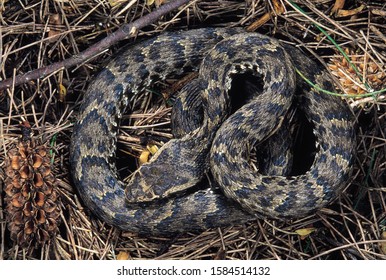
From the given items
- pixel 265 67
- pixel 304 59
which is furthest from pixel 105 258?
pixel 304 59

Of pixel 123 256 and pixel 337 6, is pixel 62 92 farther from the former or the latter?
pixel 337 6

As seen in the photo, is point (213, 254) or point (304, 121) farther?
point (304, 121)

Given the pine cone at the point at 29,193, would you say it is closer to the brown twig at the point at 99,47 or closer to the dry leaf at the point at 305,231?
the brown twig at the point at 99,47

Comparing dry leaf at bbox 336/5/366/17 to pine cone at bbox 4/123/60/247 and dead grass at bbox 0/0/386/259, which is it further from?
pine cone at bbox 4/123/60/247

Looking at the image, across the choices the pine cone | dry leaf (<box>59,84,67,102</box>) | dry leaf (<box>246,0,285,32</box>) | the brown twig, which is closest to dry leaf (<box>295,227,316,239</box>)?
dry leaf (<box>246,0,285,32</box>)

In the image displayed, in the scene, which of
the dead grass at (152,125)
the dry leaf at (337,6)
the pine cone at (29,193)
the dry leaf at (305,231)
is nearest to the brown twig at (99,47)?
the dead grass at (152,125)

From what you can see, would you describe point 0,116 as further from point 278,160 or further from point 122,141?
point 278,160
